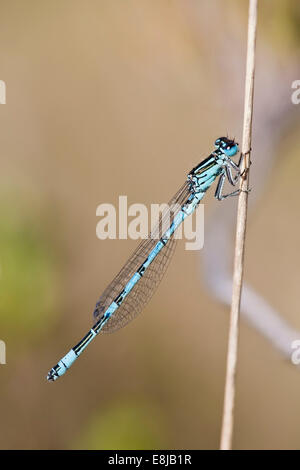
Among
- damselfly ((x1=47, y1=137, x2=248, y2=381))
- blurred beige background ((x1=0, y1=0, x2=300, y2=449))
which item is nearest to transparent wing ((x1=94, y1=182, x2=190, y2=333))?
damselfly ((x1=47, y1=137, x2=248, y2=381))

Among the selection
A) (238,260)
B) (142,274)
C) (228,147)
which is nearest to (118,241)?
(142,274)

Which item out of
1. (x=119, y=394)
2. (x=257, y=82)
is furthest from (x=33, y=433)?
(x=257, y=82)

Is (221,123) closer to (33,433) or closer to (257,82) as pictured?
(257,82)

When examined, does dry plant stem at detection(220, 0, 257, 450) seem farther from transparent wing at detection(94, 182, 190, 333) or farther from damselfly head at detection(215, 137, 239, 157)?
transparent wing at detection(94, 182, 190, 333)

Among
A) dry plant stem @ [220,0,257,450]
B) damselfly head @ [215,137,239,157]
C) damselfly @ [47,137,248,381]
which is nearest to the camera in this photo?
dry plant stem @ [220,0,257,450]

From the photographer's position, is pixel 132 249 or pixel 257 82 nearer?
pixel 257 82
